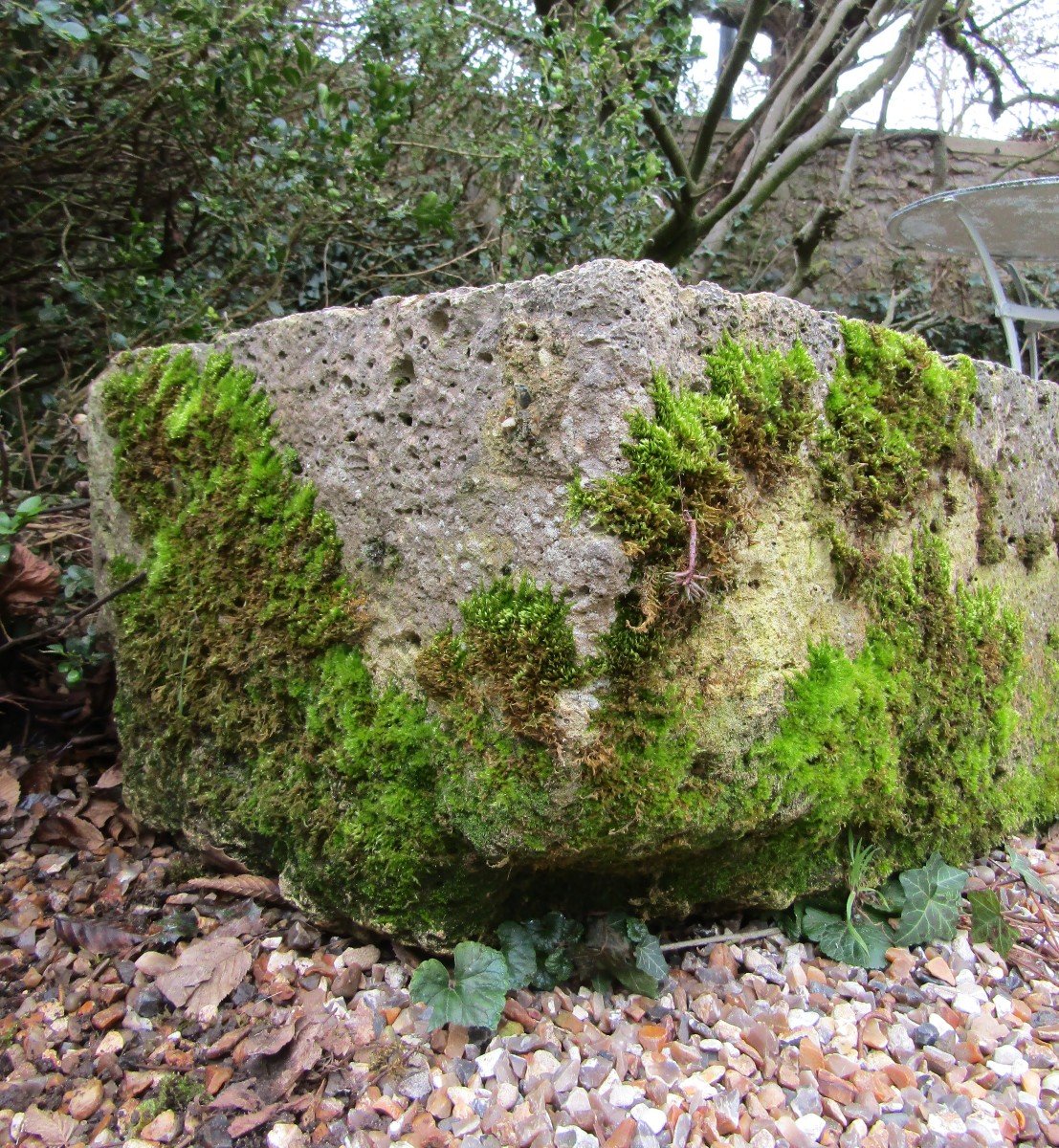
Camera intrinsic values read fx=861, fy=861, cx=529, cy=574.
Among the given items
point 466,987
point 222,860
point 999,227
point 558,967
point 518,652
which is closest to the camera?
point 518,652

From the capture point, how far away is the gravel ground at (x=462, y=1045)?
1.58m

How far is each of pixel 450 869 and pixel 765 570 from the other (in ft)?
3.04

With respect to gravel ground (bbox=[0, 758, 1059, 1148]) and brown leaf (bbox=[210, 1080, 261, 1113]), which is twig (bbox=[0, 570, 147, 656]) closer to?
gravel ground (bbox=[0, 758, 1059, 1148])

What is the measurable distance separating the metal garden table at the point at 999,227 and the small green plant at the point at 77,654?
3.41 m

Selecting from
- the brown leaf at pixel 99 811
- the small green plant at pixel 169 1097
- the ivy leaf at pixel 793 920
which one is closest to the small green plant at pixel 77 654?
the brown leaf at pixel 99 811

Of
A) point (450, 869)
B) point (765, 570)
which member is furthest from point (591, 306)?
point (450, 869)

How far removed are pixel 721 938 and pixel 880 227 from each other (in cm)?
653

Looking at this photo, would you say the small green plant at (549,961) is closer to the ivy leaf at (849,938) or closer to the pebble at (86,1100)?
the ivy leaf at (849,938)

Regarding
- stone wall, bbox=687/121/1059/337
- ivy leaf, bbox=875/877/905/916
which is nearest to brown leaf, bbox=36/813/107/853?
ivy leaf, bbox=875/877/905/916

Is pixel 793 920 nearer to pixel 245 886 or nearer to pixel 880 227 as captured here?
pixel 245 886

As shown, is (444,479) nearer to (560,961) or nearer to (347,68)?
(560,961)

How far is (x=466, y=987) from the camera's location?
175 cm

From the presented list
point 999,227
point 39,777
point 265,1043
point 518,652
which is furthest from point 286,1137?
point 999,227

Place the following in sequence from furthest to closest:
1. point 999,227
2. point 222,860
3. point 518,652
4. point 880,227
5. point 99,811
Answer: point 880,227, point 999,227, point 99,811, point 222,860, point 518,652
